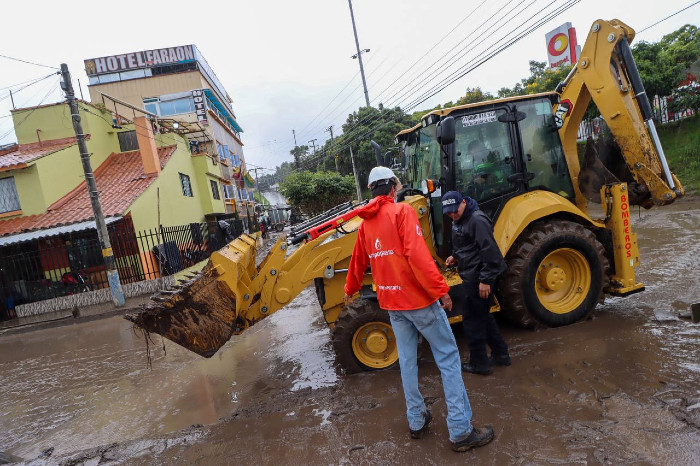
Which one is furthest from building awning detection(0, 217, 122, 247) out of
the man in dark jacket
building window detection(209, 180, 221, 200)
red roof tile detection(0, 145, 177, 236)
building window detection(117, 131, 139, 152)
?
the man in dark jacket

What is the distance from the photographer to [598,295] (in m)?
4.38

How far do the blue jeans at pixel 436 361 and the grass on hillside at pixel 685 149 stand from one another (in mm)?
15381

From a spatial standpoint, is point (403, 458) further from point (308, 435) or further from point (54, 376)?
point (54, 376)

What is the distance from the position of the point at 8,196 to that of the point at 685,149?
23.9m

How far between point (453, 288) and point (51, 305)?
36.2 feet

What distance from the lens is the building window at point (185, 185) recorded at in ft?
60.1

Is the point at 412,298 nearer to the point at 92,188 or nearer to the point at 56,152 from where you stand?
the point at 92,188

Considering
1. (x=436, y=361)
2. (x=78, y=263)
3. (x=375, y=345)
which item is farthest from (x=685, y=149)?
(x=78, y=263)

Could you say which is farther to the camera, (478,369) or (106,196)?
(106,196)

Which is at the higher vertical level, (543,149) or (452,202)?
(543,149)

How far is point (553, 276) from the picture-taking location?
14.2ft

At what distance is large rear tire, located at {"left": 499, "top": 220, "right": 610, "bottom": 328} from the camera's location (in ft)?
13.6

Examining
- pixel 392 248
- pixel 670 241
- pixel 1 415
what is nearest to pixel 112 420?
pixel 1 415

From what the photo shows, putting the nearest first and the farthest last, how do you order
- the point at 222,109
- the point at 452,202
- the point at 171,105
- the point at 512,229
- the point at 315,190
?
the point at 452,202
the point at 512,229
the point at 315,190
the point at 171,105
the point at 222,109
